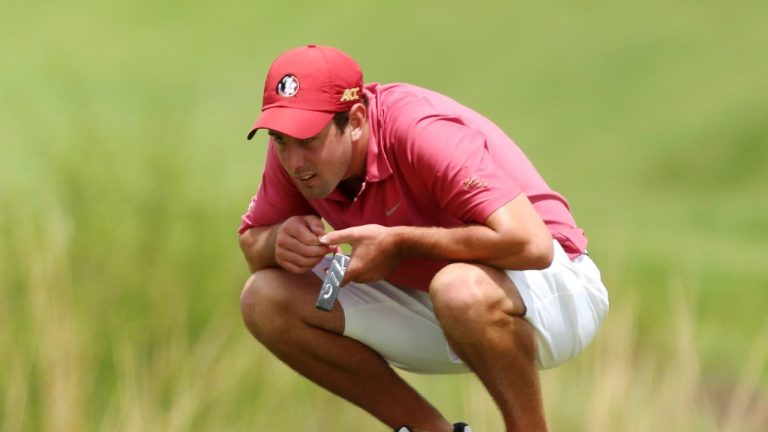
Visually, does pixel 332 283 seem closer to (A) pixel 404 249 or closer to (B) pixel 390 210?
(A) pixel 404 249

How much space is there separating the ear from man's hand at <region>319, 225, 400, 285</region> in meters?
0.24

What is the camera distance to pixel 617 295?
696 cm

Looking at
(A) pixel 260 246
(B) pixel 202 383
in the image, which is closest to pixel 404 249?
(A) pixel 260 246

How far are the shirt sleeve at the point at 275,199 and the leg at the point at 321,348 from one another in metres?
0.13

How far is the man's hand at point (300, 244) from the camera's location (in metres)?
4.30

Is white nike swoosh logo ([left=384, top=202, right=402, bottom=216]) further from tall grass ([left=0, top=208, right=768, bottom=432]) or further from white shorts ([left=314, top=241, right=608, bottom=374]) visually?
tall grass ([left=0, top=208, right=768, bottom=432])

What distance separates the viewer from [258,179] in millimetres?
8758

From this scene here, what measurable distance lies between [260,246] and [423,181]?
53cm

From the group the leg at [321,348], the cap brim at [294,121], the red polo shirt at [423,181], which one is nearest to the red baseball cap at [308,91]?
the cap brim at [294,121]

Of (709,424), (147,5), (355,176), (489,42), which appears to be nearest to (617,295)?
(709,424)

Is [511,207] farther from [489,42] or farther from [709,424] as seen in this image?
[489,42]

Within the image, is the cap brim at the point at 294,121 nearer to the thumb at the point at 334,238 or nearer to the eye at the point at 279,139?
the eye at the point at 279,139

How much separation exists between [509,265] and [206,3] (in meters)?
6.81

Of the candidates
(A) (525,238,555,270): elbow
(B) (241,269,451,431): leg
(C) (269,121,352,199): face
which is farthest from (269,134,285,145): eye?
(A) (525,238,555,270): elbow
